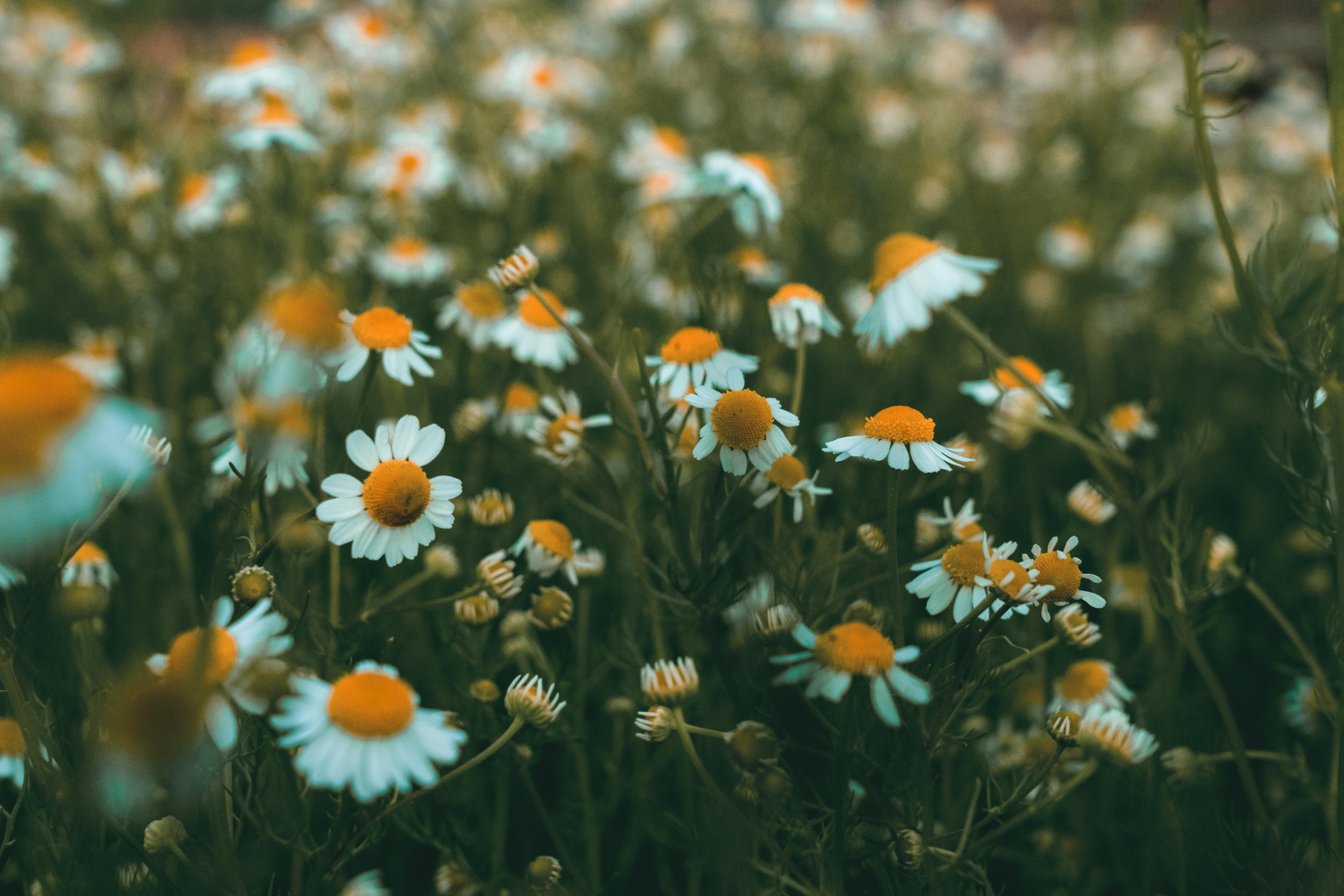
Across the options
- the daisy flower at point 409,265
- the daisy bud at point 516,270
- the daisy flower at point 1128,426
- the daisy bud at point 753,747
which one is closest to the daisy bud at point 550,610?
the daisy bud at point 753,747

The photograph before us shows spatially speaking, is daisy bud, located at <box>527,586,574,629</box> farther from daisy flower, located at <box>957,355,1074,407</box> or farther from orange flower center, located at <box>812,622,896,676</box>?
daisy flower, located at <box>957,355,1074,407</box>

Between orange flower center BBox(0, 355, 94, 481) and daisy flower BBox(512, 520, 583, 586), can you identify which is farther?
daisy flower BBox(512, 520, 583, 586)

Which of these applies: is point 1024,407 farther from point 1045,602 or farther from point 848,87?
point 848,87

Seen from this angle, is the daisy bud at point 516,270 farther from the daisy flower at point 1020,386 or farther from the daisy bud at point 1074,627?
the daisy bud at point 1074,627

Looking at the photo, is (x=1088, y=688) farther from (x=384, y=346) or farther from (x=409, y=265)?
(x=409, y=265)

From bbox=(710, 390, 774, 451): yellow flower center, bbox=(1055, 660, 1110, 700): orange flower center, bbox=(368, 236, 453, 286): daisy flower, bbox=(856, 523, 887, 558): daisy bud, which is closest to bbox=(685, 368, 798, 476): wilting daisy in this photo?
bbox=(710, 390, 774, 451): yellow flower center
